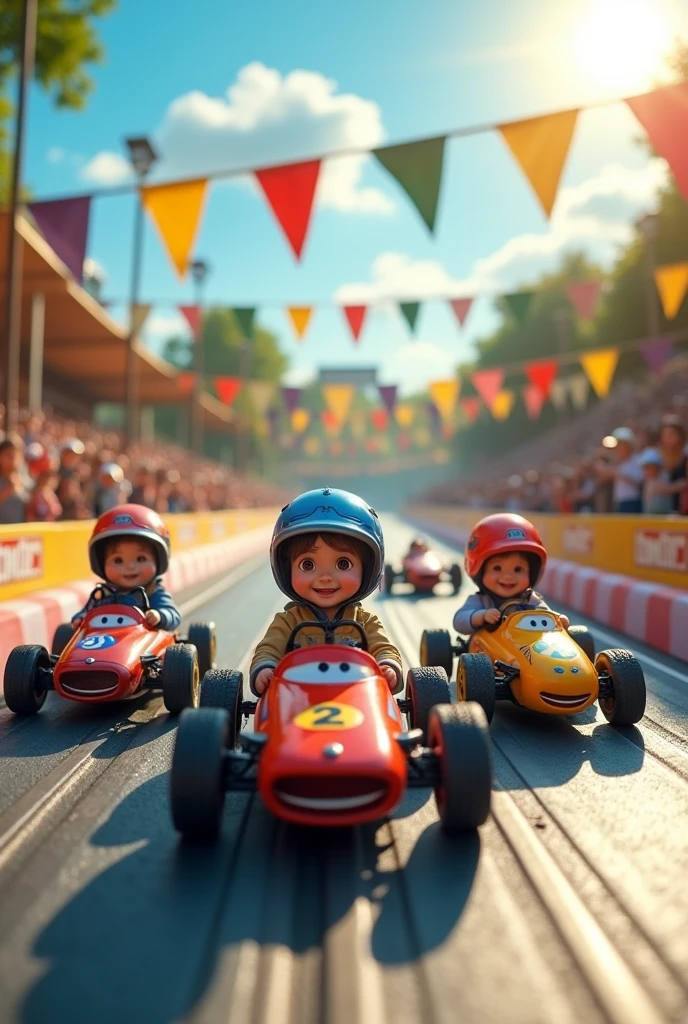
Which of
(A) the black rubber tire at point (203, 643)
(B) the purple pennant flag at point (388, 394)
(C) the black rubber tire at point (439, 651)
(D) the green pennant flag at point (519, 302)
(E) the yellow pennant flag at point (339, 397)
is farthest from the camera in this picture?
(E) the yellow pennant flag at point (339, 397)

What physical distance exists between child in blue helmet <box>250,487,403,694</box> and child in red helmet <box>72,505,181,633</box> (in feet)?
5.64

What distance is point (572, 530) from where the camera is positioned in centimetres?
1155

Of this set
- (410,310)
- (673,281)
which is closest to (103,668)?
(410,310)

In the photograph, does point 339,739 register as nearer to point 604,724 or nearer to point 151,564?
point 604,724

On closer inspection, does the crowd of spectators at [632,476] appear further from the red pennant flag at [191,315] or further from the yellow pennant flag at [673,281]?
the red pennant flag at [191,315]

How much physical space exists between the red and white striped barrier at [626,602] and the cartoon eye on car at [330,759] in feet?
14.4

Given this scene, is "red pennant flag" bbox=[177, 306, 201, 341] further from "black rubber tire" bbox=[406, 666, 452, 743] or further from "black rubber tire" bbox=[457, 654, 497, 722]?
"black rubber tire" bbox=[406, 666, 452, 743]

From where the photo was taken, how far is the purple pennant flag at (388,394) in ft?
92.9

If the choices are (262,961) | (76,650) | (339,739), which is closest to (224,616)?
(76,650)

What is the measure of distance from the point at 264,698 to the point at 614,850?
144 centimetres

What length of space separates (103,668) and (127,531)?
103 cm

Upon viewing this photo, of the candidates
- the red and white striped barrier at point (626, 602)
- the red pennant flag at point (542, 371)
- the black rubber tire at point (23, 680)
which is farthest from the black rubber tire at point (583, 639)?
the red pennant flag at point (542, 371)

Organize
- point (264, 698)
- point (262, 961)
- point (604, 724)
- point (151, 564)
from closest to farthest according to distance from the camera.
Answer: point (262, 961), point (264, 698), point (604, 724), point (151, 564)

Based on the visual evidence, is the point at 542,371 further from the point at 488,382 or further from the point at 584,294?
the point at 584,294
